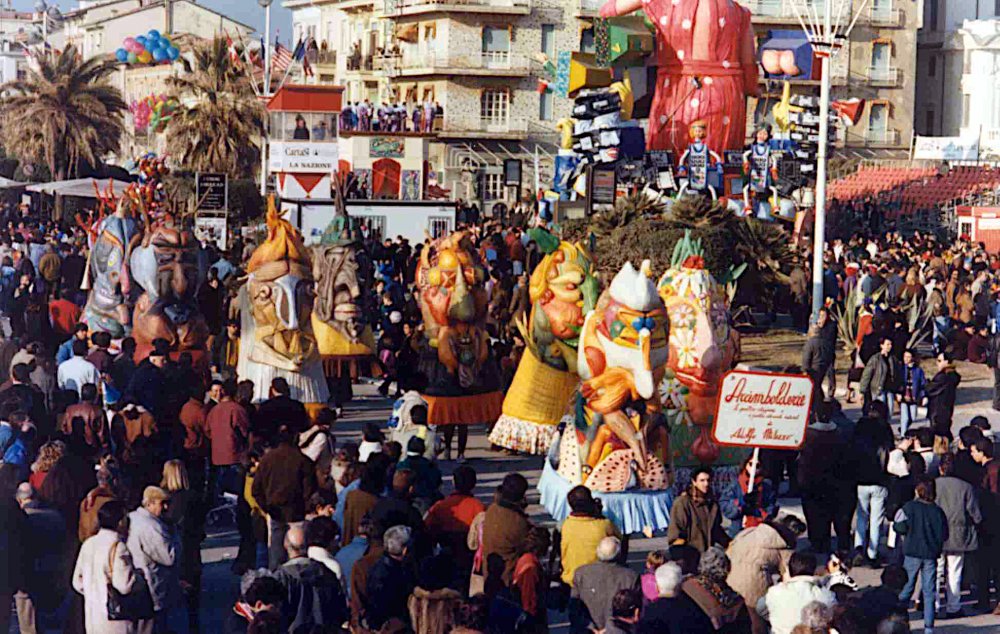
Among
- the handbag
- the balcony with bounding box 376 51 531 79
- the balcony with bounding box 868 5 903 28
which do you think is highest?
the balcony with bounding box 868 5 903 28

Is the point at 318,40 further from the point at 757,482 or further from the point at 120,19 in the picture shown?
the point at 757,482

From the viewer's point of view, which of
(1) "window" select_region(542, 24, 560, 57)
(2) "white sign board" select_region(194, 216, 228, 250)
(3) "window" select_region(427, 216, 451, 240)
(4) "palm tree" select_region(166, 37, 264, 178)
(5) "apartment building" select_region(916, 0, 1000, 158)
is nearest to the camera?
(2) "white sign board" select_region(194, 216, 228, 250)

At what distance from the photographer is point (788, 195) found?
3491cm

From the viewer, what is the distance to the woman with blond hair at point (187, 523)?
11406 mm

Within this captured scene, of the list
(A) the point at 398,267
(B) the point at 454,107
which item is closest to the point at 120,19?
(B) the point at 454,107

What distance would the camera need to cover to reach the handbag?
32.1ft

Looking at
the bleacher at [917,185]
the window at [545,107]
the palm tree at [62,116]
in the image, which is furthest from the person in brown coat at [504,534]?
the window at [545,107]

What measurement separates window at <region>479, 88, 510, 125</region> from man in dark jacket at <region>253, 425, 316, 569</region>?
50.7m

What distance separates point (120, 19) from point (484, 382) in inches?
2804

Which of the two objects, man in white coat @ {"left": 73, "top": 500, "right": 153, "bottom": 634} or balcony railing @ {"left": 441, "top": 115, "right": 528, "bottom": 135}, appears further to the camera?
balcony railing @ {"left": 441, "top": 115, "right": 528, "bottom": 135}

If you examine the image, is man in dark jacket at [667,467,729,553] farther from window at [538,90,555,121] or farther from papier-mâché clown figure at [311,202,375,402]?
window at [538,90,555,121]

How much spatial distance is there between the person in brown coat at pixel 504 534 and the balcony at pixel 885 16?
57.1 meters

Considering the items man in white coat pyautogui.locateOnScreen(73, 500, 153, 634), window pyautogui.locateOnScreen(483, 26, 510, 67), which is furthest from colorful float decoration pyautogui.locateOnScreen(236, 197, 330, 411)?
window pyautogui.locateOnScreen(483, 26, 510, 67)

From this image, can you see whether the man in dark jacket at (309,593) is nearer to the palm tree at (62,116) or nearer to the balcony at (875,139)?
the palm tree at (62,116)
